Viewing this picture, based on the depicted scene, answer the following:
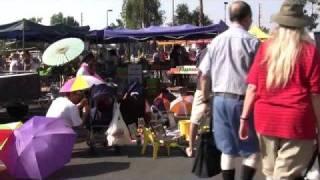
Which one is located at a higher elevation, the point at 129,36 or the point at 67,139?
the point at 129,36

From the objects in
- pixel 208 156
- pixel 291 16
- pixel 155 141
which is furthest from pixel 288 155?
pixel 155 141

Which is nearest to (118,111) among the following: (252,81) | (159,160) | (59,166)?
(159,160)

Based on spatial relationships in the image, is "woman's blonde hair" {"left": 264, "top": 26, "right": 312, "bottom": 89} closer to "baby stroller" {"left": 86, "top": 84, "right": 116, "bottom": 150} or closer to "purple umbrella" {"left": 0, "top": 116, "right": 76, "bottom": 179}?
"purple umbrella" {"left": 0, "top": 116, "right": 76, "bottom": 179}

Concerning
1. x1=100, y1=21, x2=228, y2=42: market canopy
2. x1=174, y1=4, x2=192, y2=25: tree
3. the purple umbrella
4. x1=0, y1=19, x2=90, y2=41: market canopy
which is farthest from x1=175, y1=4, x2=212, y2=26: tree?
the purple umbrella

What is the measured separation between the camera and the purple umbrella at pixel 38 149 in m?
6.95

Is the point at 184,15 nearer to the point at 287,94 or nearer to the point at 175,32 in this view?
the point at 175,32

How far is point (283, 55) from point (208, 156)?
174 centimetres

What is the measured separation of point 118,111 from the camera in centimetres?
862

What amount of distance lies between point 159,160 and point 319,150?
14.1 ft

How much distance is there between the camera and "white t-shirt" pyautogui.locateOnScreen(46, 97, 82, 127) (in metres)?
8.13

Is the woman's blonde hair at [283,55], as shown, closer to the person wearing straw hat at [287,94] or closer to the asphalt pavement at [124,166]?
the person wearing straw hat at [287,94]

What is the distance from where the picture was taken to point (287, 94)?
13.6 feet

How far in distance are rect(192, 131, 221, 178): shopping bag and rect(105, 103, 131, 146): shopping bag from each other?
10.0ft

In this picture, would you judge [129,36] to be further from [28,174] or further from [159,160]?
[28,174]
